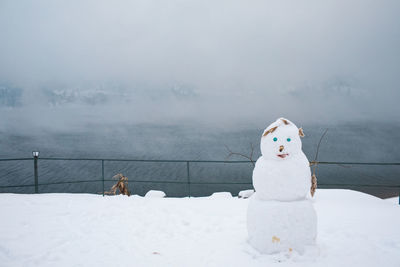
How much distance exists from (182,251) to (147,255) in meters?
0.49

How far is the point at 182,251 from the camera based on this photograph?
12.9ft

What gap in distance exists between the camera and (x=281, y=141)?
3.68m

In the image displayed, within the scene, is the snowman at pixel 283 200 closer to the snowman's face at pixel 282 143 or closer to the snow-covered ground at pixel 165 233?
the snowman's face at pixel 282 143

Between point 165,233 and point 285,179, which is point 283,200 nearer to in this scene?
point 285,179

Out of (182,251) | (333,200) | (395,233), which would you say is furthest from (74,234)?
(333,200)

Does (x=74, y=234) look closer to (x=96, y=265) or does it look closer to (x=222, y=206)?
(x=96, y=265)

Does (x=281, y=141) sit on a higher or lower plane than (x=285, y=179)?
higher

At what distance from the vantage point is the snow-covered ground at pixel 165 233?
11.9 ft

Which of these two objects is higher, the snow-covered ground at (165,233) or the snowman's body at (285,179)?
the snowman's body at (285,179)

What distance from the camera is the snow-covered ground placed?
3619 mm

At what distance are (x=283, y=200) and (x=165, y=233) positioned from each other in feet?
6.86

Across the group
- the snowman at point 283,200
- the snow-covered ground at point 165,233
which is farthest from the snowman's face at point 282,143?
the snow-covered ground at point 165,233

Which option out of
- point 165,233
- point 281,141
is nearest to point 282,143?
point 281,141

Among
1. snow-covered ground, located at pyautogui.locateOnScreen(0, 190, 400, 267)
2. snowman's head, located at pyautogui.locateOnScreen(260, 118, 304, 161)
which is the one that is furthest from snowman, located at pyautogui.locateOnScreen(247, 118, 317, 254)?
snow-covered ground, located at pyautogui.locateOnScreen(0, 190, 400, 267)
